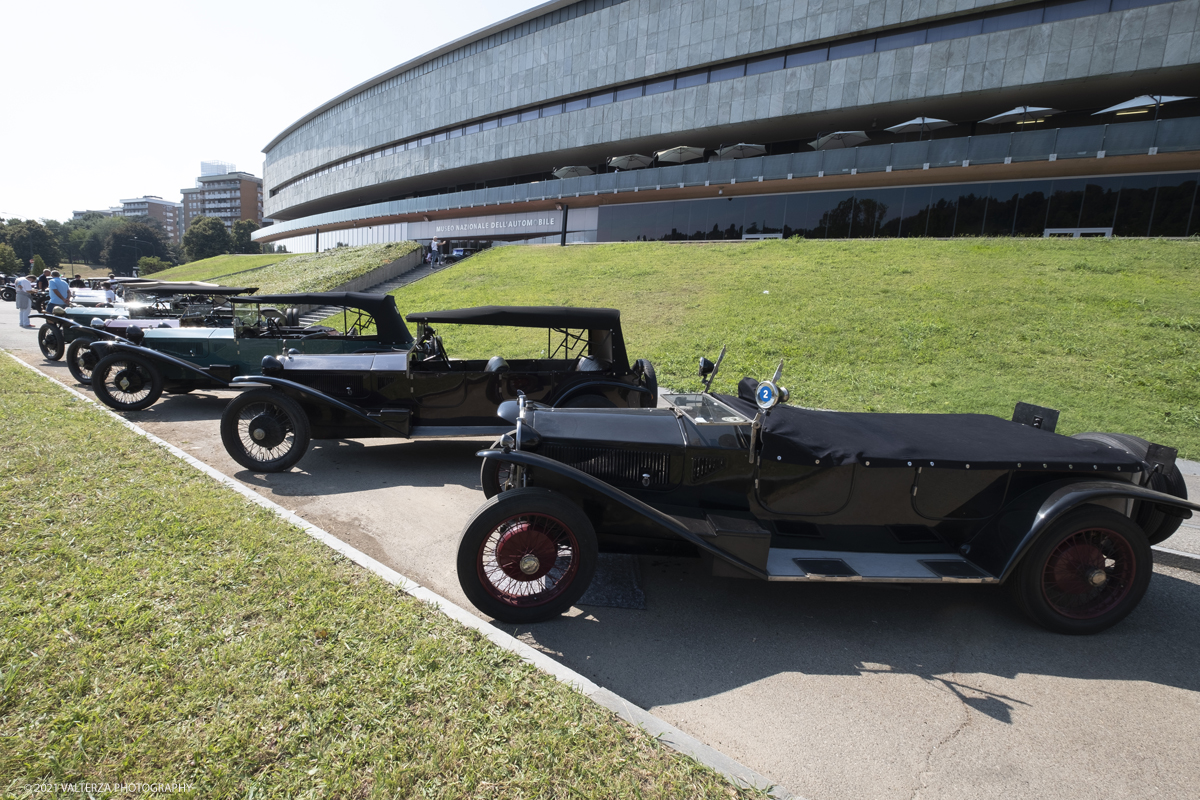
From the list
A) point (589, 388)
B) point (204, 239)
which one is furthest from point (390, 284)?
point (204, 239)

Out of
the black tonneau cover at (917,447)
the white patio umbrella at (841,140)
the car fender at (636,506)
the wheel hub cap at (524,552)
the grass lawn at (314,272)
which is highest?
the white patio umbrella at (841,140)

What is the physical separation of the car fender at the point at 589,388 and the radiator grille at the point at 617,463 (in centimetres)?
294

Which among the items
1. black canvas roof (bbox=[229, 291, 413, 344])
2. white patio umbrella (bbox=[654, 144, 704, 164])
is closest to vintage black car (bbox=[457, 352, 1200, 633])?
black canvas roof (bbox=[229, 291, 413, 344])

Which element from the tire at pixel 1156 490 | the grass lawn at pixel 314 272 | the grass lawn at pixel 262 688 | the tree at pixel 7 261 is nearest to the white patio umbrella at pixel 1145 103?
the tire at pixel 1156 490

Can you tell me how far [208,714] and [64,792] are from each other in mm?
459

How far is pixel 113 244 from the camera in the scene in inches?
3686

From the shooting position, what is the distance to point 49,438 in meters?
5.93

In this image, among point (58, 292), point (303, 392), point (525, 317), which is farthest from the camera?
point (58, 292)

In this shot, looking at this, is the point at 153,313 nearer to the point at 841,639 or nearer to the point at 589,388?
the point at 589,388

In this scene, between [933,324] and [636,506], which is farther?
[933,324]

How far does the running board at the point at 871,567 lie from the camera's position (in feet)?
11.3

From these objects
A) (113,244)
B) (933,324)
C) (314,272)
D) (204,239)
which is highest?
(204,239)

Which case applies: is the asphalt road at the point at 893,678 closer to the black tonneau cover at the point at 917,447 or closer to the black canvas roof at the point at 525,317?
the black tonneau cover at the point at 917,447

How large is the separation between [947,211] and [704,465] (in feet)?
79.5
